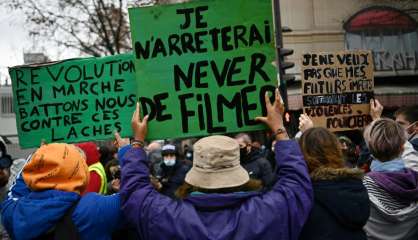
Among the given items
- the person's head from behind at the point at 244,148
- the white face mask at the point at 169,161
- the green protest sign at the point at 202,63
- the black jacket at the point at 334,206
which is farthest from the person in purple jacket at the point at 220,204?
the white face mask at the point at 169,161

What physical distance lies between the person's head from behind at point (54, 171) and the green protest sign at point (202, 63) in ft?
1.70

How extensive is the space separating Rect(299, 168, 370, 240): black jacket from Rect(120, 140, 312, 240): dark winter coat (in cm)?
25

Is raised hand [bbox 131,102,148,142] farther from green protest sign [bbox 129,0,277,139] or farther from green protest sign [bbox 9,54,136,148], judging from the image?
green protest sign [bbox 9,54,136,148]

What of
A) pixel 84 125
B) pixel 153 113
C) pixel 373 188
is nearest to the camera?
pixel 153 113

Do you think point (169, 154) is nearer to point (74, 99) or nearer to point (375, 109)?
point (375, 109)

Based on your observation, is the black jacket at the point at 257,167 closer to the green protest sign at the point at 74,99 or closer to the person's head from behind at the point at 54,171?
the green protest sign at the point at 74,99

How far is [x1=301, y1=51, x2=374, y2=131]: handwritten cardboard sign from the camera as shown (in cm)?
558

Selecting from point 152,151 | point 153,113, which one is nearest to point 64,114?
point 153,113

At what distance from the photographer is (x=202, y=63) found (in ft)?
11.8

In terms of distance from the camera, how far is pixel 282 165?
3.02 m

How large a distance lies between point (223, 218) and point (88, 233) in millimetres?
732

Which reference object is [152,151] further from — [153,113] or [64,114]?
[153,113]

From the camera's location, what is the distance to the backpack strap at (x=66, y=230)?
300 cm

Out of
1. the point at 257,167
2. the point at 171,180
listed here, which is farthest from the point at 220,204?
the point at 257,167
